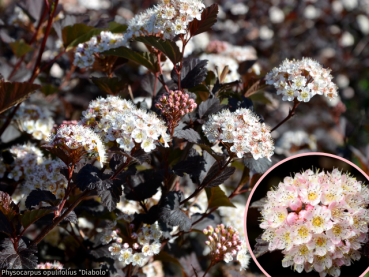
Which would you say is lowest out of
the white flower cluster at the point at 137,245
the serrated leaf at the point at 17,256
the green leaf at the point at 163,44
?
the white flower cluster at the point at 137,245

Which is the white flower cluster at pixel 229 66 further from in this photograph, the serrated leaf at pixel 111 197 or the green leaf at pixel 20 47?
the green leaf at pixel 20 47

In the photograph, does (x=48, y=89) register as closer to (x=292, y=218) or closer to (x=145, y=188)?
(x=145, y=188)

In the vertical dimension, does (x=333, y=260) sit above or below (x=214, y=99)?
below

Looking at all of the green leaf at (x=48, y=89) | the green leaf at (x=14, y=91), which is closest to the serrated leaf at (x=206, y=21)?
the green leaf at (x=14, y=91)

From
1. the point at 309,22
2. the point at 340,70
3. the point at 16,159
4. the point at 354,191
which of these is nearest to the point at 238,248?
the point at 354,191

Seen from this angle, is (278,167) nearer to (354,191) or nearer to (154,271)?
(354,191)

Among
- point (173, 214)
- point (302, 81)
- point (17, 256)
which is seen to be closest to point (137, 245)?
point (173, 214)
